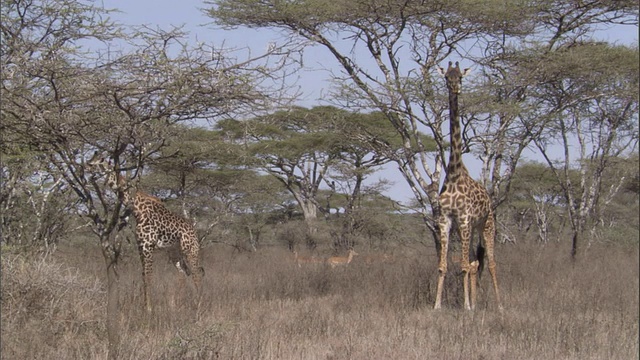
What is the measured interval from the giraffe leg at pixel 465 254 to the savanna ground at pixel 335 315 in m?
0.31

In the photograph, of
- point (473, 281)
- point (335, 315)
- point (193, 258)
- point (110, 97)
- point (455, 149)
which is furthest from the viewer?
point (193, 258)

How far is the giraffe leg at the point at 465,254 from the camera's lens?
920 centimetres

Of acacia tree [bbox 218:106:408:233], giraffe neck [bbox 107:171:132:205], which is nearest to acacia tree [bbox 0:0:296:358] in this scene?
giraffe neck [bbox 107:171:132:205]

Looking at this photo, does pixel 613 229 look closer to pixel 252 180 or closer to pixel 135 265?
pixel 252 180

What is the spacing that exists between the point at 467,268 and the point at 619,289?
168 centimetres

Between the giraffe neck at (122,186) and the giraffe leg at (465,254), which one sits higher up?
the giraffe neck at (122,186)

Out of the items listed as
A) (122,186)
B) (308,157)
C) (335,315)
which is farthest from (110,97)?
(308,157)

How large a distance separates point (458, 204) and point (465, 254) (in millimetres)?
542

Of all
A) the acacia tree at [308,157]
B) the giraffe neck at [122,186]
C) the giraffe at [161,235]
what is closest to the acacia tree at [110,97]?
the giraffe neck at [122,186]

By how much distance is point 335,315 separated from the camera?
27.6ft

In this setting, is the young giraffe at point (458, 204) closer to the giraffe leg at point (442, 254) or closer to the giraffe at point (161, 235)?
the giraffe leg at point (442, 254)

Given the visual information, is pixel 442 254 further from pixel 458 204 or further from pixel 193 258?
pixel 193 258

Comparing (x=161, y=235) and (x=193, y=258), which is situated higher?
(x=161, y=235)

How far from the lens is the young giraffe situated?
918 centimetres
